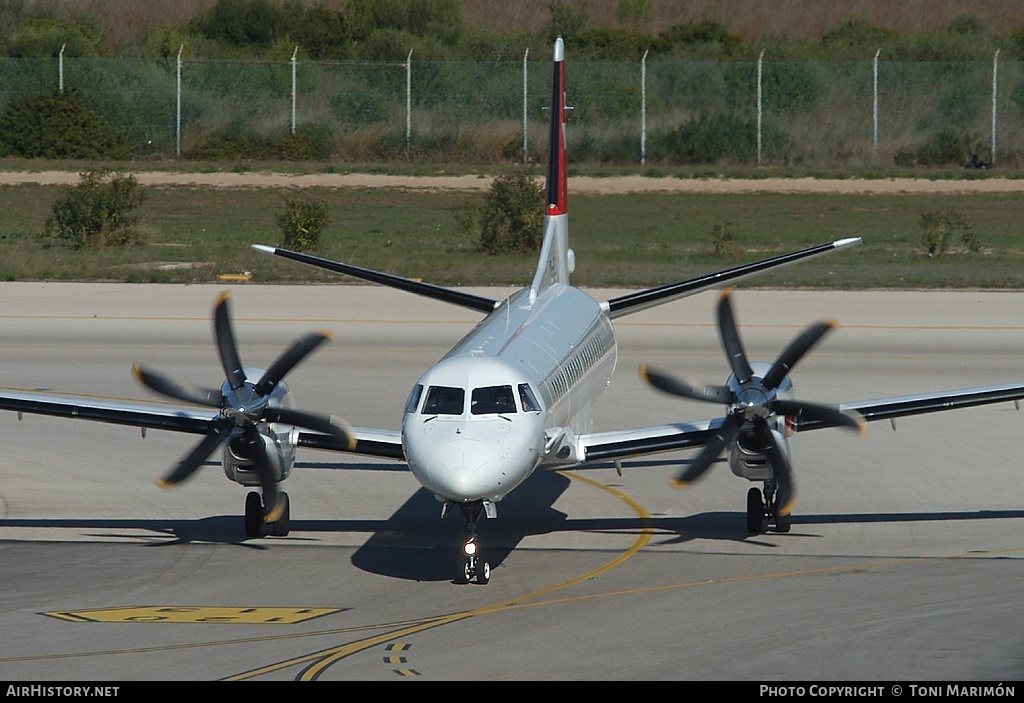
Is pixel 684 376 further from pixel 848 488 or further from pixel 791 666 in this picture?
Result: pixel 791 666

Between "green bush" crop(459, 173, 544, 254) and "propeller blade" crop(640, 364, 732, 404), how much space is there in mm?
33746

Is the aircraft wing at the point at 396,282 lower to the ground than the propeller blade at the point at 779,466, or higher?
higher

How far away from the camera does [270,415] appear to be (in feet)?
62.5

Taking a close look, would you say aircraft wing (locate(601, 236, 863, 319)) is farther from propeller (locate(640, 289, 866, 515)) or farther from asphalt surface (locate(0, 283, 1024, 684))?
propeller (locate(640, 289, 866, 515))

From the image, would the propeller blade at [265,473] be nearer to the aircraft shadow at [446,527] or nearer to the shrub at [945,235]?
the aircraft shadow at [446,527]

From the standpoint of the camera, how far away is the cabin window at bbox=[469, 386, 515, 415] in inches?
662

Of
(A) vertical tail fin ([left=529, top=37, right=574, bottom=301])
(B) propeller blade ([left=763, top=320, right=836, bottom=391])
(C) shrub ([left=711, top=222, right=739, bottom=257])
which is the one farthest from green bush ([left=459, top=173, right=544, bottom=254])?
(B) propeller blade ([left=763, top=320, right=836, bottom=391])

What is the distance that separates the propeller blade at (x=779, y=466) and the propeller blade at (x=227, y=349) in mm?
6803

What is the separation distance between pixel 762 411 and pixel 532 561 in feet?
11.5

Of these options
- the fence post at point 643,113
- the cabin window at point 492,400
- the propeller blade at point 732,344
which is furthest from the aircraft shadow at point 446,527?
the fence post at point 643,113

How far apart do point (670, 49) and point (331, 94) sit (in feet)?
98.8

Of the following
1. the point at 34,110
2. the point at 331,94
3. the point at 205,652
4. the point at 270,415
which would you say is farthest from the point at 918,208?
the point at 205,652

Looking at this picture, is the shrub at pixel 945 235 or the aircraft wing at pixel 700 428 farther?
the shrub at pixel 945 235

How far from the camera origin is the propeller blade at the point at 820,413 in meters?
18.9
